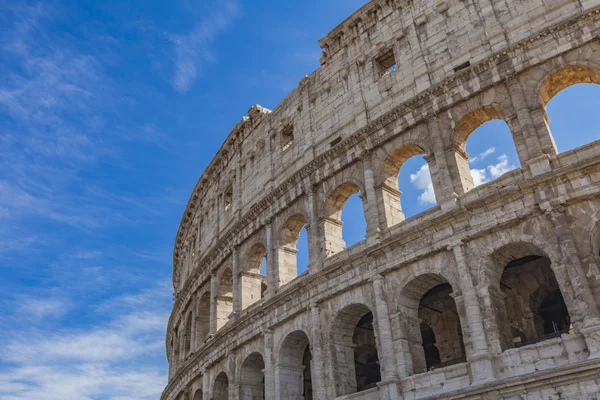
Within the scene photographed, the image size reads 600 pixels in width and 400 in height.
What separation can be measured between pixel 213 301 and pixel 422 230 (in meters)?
11.2

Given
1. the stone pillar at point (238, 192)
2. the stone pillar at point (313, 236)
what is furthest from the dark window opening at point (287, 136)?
the stone pillar at point (313, 236)

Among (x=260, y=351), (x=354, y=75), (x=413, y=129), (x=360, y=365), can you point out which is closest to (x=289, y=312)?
(x=260, y=351)

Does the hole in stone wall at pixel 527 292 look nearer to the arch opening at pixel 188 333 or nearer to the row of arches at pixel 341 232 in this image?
the row of arches at pixel 341 232

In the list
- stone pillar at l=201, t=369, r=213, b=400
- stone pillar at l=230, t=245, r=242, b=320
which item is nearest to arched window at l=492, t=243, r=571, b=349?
stone pillar at l=230, t=245, r=242, b=320

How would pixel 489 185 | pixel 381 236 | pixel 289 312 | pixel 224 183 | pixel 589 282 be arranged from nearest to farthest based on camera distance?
pixel 589 282, pixel 489 185, pixel 381 236, pixel 289 312, pixel 224 183

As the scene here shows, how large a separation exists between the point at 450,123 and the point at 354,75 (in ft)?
16.5

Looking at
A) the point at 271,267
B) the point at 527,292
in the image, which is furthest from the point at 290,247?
the point at 527,292

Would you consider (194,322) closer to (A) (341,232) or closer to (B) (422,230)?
(A) (341,232)

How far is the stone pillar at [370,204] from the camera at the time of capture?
1608cm

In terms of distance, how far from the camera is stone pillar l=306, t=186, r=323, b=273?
17375 millimetres

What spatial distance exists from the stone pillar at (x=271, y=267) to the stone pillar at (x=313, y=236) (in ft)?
5.77

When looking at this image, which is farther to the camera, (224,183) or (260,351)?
(224,183)

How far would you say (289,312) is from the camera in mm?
17266

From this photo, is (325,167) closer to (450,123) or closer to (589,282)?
(450,123)
